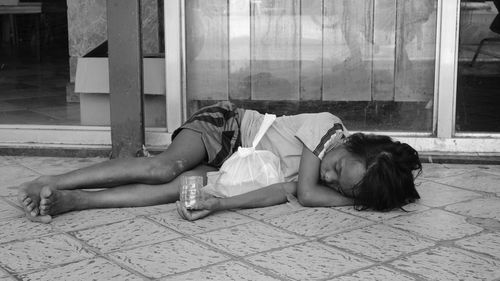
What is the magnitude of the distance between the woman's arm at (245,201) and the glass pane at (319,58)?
4.50 feet

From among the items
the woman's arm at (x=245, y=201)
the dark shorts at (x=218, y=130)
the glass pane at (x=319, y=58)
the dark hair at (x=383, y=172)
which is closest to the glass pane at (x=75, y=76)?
the glass pane at (x=319, y=58)

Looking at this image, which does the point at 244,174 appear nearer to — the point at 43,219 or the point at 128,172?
the point at 128,172

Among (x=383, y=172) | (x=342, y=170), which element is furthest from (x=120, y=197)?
(x=383, y=172)

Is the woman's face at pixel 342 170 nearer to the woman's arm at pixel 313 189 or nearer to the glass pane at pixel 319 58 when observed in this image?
the woman's arm at pixel 313 189

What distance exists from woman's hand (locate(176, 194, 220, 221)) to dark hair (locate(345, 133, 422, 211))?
27.3 inches

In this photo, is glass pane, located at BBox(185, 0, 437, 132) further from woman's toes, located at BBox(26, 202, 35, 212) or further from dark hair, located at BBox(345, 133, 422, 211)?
woman's toes, located at BBox(26, 202, 35, 212)

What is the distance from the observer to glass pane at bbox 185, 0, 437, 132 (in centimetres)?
471

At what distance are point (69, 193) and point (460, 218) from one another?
190cm

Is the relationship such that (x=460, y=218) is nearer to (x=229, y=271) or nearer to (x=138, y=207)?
(x=229, y=271)

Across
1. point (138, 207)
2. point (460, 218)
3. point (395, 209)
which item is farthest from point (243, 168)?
point (460, 218)

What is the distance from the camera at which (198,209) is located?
3.34m

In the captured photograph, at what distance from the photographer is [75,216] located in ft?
11.2

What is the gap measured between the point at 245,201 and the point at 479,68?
6.70 feet

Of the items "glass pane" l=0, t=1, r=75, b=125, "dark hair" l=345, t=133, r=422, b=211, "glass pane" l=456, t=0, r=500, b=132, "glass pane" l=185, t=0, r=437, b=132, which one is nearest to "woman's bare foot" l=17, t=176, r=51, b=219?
"dark hair" l=345, t=133, r=422, b=211
